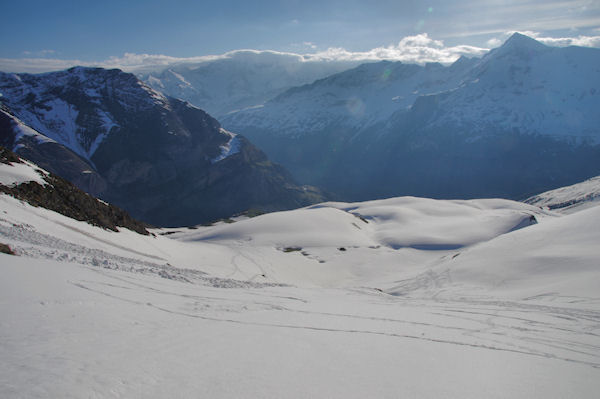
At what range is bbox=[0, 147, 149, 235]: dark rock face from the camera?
81.6 feet

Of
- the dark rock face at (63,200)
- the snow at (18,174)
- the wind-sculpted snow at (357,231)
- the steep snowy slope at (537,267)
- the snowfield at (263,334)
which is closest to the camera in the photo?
the snowfield at (263,334)

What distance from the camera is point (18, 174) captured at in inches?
1047

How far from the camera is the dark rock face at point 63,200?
979 inches

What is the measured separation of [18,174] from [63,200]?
11.2 feet

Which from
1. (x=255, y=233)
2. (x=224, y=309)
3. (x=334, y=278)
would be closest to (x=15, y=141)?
(x=255, y=233)

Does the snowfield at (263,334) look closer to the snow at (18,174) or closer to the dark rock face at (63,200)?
the dark rock face at (63,200)

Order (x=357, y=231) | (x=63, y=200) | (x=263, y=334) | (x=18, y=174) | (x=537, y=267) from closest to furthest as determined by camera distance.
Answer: (x=263, y=334) → (x=537, y=267) → (x=18, y=174) → (x=63, y=200) → (x=357, y=231)

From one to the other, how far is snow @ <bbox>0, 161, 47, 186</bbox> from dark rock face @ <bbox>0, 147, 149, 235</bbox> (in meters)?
0.45

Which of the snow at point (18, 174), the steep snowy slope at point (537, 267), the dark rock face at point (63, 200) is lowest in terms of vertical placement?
the steep snowy slope at point (537, 267)

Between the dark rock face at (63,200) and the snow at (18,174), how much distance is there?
1.46 feet

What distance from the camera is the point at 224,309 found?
12523mm

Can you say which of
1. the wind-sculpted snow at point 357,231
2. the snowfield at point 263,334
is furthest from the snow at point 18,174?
the wind-sculpted snow at point 357,231

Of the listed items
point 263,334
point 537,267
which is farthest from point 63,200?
point 537,267

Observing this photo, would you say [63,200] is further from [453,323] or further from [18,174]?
[453,323]
